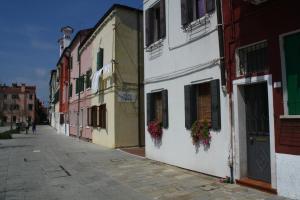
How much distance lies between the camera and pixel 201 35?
9969 mm

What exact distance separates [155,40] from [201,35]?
12.2ft

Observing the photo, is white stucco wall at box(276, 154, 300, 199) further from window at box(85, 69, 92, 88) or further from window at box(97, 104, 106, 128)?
window at box(85, 69, 92, 88)

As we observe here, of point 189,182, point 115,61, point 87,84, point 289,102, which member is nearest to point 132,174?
point 189,182

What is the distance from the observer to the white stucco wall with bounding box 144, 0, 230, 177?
30.0ft

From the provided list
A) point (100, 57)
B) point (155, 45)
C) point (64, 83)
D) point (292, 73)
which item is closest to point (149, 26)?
point (155, 45)

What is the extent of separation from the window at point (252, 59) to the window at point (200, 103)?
1.06 meters

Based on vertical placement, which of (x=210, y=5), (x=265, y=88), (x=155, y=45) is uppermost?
(x=210, y=5)

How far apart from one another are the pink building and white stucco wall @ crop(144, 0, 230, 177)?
12247mm

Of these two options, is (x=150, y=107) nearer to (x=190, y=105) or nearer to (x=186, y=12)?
(x=190, y=105)

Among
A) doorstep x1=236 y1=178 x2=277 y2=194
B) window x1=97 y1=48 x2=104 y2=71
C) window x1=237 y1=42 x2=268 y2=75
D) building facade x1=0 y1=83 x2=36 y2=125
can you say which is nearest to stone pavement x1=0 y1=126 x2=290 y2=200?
doorstep x1=236 y1=178 x2=277 y2=194

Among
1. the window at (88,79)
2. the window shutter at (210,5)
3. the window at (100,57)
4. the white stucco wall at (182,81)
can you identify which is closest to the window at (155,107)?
the white stucco wall at (182,81)

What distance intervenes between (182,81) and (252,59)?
3.21 meters

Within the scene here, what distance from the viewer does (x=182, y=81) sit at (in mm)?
11016

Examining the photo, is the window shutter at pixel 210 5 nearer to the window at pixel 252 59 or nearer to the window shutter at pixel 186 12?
the window shutter at pixel 186 12
